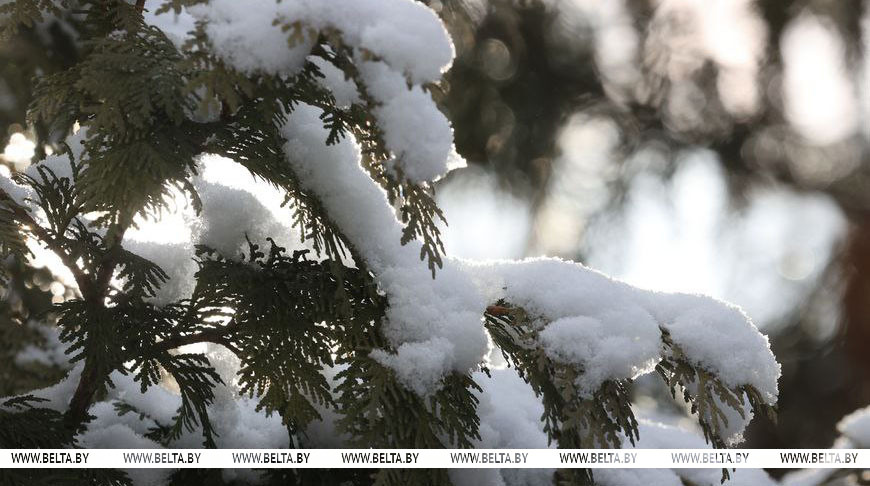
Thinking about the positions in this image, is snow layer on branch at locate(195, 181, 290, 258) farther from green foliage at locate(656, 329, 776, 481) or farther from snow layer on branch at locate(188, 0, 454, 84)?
green foliage at locate(656, 329, 776, 481)

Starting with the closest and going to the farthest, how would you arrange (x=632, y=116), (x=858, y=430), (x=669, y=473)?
(x=669, y=473)
(x=858, y=430)
(x=632, y=116)

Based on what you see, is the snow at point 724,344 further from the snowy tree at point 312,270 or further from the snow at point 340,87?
the snow at point 340,87

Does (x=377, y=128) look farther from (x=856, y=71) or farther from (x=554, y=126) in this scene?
(x=856, y=71)

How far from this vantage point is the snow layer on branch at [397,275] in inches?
41.9

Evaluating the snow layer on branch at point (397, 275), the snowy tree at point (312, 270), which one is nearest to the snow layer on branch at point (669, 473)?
the snowy tree at point (312, 270)

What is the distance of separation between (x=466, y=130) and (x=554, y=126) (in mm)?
361

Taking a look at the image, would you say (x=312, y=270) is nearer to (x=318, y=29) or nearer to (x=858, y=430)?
(x=318, y=29)

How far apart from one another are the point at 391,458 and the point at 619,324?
0.37 metres

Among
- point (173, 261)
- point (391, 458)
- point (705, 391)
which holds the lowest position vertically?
point (391, 458)

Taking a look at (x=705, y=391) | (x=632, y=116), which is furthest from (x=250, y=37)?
(x=632, y=116)

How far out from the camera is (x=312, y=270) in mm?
1198

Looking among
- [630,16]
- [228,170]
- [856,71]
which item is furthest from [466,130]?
[228,170]

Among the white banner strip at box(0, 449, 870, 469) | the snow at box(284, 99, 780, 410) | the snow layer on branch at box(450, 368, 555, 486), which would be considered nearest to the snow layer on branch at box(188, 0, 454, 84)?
the snow at box(284, 99, 780, 410)

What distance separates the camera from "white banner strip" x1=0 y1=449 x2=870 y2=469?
110cm
